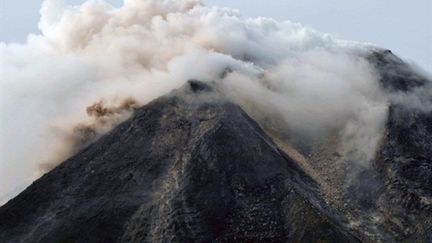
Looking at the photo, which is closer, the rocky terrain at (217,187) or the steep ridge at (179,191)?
the steep ridge at (179,191)

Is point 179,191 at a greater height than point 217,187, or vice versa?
point 179,191

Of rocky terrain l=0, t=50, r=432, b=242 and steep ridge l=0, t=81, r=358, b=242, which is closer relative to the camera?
steep ridge l=0, t=81, r=358, b=242

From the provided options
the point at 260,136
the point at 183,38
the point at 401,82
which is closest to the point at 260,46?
the point at 183,38

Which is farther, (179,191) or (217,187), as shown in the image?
(217,187)

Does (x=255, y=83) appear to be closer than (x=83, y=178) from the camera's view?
No

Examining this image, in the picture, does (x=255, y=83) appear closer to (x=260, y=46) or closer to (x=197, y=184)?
(x=260, y=46)
